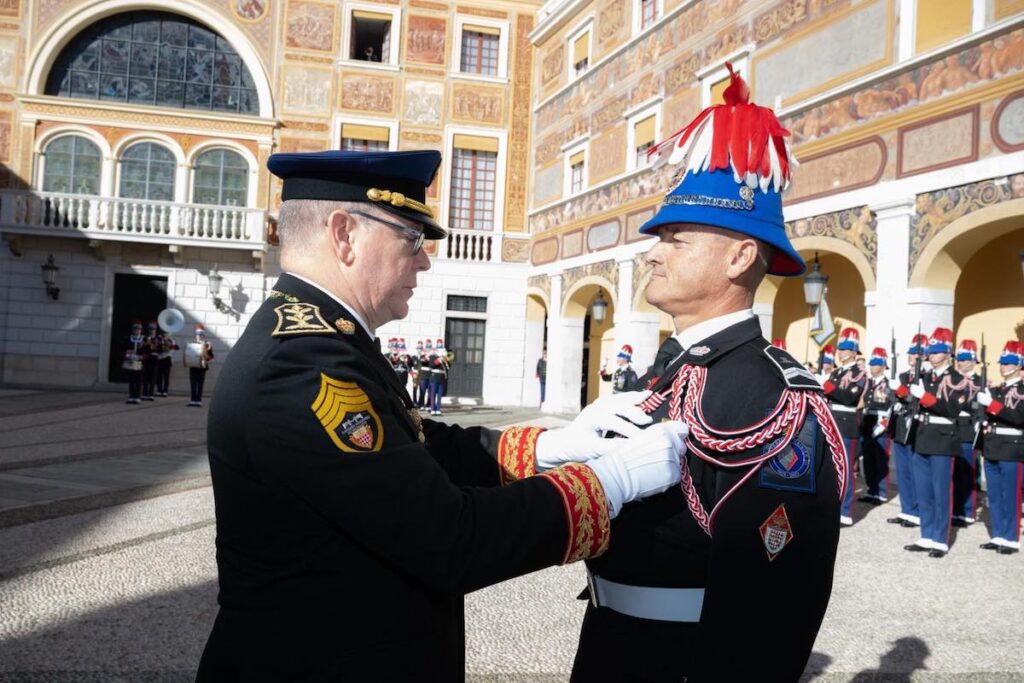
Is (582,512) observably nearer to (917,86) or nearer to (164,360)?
(917,86)

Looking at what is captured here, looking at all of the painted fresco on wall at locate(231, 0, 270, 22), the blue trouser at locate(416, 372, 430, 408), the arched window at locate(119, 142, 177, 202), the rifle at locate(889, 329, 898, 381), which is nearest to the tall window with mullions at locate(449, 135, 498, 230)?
the blue trouser at locate(416, 372, 430, 408)

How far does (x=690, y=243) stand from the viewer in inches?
79.7

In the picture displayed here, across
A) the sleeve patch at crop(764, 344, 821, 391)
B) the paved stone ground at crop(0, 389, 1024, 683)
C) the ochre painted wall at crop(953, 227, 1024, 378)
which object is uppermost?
the ochre painted wall at crop(953, 227, 1024, 378)

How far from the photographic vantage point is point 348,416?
1.42 metres

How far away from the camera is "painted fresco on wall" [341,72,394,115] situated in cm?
2175

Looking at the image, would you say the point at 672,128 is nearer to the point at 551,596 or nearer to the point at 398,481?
the point at 551,596

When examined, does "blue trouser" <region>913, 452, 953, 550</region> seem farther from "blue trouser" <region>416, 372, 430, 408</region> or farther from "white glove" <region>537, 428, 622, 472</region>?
"blue trouser" <region>416, 372, 430, 408</region>

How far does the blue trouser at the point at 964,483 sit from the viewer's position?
27.2ft

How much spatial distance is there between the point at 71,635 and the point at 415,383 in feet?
52.6

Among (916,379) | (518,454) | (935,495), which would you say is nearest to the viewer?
(518,454)

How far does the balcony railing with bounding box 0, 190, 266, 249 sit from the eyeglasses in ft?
65.2

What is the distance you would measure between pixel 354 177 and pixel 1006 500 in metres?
7.38

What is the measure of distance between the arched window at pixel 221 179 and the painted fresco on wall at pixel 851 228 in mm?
15228

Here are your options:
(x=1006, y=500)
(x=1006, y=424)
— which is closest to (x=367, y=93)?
(x=1006, y=424)
